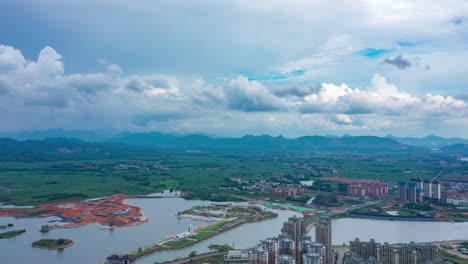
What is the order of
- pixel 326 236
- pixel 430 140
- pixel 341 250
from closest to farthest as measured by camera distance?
pixel 326 236 → pixel 341 250 → pixel 430 140

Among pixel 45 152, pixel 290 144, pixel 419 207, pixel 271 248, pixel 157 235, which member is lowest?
pixel 157 235

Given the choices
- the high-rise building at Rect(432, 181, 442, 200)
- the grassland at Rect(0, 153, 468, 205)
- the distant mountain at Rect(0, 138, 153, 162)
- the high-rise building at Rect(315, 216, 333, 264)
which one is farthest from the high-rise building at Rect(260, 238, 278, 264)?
the distant mountain at Rect(0, 138, 153, 162)

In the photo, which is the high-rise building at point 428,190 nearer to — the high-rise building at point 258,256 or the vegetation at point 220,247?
the vegetation at point 220,247

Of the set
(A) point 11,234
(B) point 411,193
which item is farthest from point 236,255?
(B) point 411,193

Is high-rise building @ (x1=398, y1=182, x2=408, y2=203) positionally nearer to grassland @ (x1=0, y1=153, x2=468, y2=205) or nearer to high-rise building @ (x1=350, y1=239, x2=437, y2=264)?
grassland @ (x1=0, y1=153, x2=468, y2=205)

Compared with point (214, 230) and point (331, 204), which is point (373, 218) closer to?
point (331, 204)

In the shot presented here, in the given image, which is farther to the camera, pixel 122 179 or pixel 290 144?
pixel 290 144

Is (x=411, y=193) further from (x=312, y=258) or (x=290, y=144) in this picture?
(x=290, y=144)
